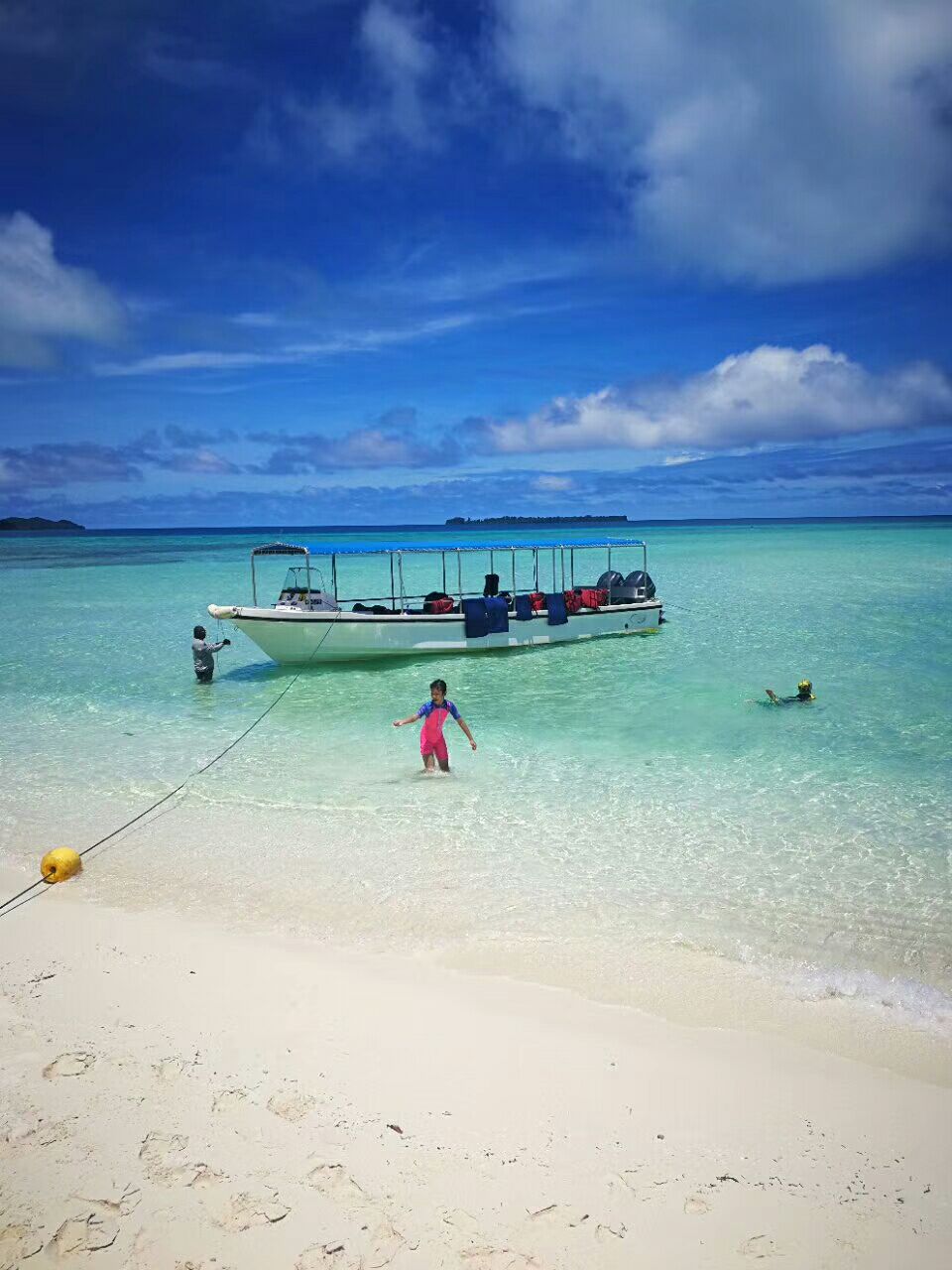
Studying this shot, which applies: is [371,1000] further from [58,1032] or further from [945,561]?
[945,561]

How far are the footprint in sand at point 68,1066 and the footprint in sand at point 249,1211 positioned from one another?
1.52 meters

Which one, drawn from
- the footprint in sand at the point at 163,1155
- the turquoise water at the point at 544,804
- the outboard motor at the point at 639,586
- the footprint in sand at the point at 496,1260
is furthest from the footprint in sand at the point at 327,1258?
the outboard motor at the point at 639,586

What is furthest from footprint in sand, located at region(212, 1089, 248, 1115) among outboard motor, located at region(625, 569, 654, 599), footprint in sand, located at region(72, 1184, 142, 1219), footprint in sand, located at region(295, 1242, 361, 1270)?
outboard motor, located at region(625, 569, 654, 599)

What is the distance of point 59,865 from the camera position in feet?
25.6

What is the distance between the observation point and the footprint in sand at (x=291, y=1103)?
14.6 ft

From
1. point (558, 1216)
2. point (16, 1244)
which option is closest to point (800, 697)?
point (558, 1216)

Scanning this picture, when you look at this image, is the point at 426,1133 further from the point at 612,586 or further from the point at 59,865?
the point at 612,586

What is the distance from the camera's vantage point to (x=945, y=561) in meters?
55.9

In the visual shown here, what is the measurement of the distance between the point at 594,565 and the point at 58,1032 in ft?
173

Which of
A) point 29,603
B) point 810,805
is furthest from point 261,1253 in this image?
point 29,603

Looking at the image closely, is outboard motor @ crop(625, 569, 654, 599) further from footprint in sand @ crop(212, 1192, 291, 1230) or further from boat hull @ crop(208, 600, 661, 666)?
footprint in sand @ crop(212, 1192, 291, 1230)

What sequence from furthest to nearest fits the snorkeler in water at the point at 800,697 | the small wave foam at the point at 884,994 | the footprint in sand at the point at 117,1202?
1. the snorkeler in water at the point at 800,697
2. the small wave foam at the point at 884,994
3. the footprint in sand at the point at 117,1202

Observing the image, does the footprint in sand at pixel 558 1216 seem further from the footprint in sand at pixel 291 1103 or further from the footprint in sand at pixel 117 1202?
the footprint in sand at pixel 117 1202

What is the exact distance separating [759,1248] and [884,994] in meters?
2.88
